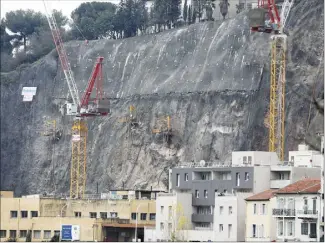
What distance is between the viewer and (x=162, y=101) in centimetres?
12975

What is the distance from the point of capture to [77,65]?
147 m

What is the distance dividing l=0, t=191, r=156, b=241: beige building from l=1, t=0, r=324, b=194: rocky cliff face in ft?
48.5

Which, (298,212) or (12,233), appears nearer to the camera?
(298,212)

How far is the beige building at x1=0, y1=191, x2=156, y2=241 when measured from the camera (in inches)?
3848

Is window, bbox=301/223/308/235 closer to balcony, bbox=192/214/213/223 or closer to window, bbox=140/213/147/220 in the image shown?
balcony, bbox=192/214/213/223

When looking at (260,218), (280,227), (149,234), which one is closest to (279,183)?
(260,218)

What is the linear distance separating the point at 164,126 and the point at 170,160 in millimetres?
4958

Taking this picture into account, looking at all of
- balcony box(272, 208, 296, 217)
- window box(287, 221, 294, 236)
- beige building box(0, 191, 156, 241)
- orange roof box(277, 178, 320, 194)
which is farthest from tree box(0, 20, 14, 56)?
window box(287, 221, 294, 236)

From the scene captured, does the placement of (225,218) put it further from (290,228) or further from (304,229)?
(304,229)

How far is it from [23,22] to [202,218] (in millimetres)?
77057

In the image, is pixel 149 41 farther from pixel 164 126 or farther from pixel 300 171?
pixel 300 171

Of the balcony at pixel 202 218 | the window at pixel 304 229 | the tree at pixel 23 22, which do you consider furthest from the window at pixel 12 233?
the tree at pixel 23 22

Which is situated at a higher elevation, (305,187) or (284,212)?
(305,187)

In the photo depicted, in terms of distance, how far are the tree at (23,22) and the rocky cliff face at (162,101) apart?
12.0 meters
